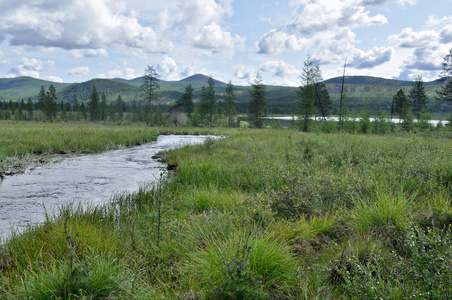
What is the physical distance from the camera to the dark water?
5.96m

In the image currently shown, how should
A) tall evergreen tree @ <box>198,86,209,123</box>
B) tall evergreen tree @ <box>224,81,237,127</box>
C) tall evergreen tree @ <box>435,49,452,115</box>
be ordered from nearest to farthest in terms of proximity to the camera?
1. tall evergreen tree @ <box>435,49,452,115</box>
2. tall evergreen tree @ <box>224,81,237,127</box>
3. tall evergreen tree @ <box>198,86,209,123</box>

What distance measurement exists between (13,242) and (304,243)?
4.28 m

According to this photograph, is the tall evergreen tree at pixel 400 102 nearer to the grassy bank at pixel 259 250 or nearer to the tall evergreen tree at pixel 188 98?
the tall evergreen tree at pixel 188 98

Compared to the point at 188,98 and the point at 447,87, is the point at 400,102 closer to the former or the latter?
the point at 447,87

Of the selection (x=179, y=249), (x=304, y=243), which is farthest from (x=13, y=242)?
(x=304, y=243)

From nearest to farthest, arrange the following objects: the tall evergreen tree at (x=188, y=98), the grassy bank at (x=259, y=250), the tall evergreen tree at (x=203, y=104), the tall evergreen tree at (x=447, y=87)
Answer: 1. the grassy bank at (x=259, y=250)
2. the tall evergreen tree at (x=447, y=87)
3. the tall evergreen tree at (x=188, y=98)
4. the tall evergreen tree at (x=203, y=104)

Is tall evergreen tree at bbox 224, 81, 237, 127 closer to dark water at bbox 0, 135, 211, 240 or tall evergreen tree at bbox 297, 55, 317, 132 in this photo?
tall evergreen tree at bbox 297, 55, 317, 132

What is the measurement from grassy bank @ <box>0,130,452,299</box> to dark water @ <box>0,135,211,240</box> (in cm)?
153

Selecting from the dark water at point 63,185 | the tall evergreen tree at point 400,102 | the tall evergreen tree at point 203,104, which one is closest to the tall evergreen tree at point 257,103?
the tall evergreen tree at point 203,104

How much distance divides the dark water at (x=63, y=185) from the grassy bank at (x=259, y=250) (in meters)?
1.53

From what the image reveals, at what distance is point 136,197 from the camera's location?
679cm

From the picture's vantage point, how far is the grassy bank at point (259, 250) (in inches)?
101

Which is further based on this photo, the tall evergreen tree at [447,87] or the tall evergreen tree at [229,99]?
the tall evergreen tree at [229,99]

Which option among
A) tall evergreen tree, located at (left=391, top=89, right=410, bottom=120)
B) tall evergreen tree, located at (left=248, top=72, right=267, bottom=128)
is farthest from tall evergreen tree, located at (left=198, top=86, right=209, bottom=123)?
tall evergreen tree, located at (left=391, top=89, right=410, bottom=120)
